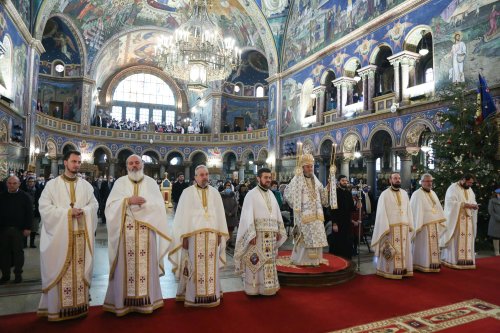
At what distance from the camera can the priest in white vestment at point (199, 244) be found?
452 centimetres

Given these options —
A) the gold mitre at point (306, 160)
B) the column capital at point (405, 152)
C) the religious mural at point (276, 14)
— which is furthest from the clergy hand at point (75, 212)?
the religious mural at point (276, 14)

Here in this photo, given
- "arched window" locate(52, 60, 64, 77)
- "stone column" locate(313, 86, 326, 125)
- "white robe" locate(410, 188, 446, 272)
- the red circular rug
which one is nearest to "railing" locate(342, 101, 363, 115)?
"stone column" locate(313, 86, 326, 125)

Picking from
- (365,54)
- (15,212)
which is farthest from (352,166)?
(15,212)

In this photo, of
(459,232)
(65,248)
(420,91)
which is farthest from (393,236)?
(420,91)

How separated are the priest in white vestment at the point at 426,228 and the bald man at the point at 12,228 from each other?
21.9 feet

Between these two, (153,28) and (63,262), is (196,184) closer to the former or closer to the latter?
(63,262)

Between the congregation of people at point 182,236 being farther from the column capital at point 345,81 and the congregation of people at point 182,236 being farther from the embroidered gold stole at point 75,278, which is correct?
the column capital at point 345,81

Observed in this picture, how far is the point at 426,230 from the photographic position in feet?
21.9

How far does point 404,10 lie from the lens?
558 inches

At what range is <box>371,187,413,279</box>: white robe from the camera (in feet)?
20.1

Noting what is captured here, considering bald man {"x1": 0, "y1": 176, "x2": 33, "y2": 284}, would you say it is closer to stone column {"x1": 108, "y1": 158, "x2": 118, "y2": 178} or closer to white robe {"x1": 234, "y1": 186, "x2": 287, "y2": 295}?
white robe {"x1": 234, "y1": 186, "x2": 287, "y2": 295}

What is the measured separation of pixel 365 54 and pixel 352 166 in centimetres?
679

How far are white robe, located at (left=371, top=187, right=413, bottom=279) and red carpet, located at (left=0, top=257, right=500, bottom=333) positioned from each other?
0.81ft

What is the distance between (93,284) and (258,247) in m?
2.71
